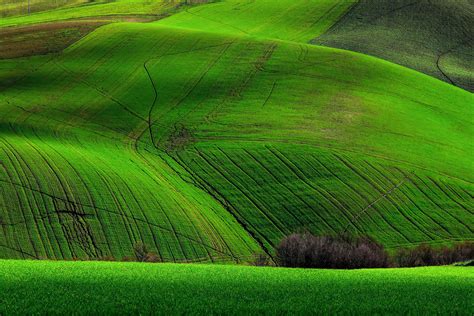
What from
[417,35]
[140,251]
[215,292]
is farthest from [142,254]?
[417,35]

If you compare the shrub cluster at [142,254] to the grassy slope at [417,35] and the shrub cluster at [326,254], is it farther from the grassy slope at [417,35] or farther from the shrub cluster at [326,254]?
the grassy slope at [417,35]

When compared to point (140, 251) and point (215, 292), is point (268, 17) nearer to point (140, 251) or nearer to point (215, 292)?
point (140, 251)

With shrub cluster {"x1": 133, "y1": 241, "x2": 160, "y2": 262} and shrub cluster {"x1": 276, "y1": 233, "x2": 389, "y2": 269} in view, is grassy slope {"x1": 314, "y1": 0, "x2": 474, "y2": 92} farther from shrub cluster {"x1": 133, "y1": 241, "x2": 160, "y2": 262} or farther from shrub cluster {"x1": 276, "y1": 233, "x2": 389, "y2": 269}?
shrub cluster {"x1": 133, "y1": 241, "x2": 160, "y2": 262}

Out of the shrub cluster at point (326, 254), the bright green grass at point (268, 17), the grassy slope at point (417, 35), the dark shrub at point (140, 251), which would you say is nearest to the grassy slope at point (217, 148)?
the dark shrub at point (140, 251)

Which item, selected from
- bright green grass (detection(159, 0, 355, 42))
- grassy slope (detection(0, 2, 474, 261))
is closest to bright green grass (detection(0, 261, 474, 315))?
grassy slope (detection(0, 2, 474, 261))

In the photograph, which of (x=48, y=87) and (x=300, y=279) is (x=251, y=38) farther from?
(x=300, y=279)

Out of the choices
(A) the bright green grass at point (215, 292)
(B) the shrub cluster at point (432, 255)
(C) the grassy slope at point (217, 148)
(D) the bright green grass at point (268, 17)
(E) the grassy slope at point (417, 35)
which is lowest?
(E) the grassy slope at point (417, 35)
